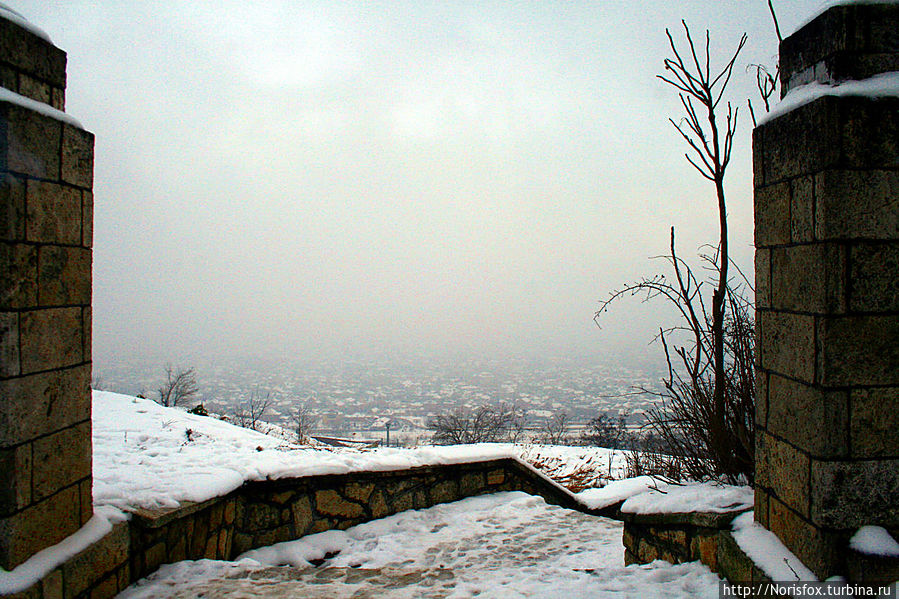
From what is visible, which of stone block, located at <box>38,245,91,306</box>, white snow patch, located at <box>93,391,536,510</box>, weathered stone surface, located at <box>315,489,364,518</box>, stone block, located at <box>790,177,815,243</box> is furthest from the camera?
weathered stone surface, located at <box>315,489,364,518</box>

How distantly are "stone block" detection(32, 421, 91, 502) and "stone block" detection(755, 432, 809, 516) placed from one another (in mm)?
3579

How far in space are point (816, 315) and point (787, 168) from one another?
72 cm

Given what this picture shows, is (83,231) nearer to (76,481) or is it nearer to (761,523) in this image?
(76,481)

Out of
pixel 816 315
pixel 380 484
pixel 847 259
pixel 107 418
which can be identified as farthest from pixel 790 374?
pixel 107 418

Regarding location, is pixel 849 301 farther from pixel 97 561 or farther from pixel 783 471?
pixel 97 561

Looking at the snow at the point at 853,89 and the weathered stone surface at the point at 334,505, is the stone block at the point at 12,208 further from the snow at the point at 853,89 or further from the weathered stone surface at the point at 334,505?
the snow at the point at 853,89

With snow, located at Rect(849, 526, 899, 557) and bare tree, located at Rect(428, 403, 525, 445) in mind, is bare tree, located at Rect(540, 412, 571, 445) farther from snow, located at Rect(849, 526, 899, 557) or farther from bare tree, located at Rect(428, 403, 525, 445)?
snow, located at Rect(849, 526, 899, 557)

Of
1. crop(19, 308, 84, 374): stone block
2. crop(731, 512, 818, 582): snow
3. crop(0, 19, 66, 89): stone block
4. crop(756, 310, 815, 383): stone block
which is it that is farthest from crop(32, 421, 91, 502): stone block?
crop(756, 310, 815, 383): stone block

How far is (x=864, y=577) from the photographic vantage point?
6.91 feet

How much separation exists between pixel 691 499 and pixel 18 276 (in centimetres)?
399

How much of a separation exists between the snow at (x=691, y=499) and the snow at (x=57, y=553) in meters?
3.43

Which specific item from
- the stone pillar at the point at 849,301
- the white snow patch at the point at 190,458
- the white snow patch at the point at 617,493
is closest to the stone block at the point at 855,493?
the stone pillar at the point at 849,301

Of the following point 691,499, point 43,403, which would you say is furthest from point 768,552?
point 43,403

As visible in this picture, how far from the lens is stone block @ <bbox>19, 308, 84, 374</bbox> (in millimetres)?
2510
